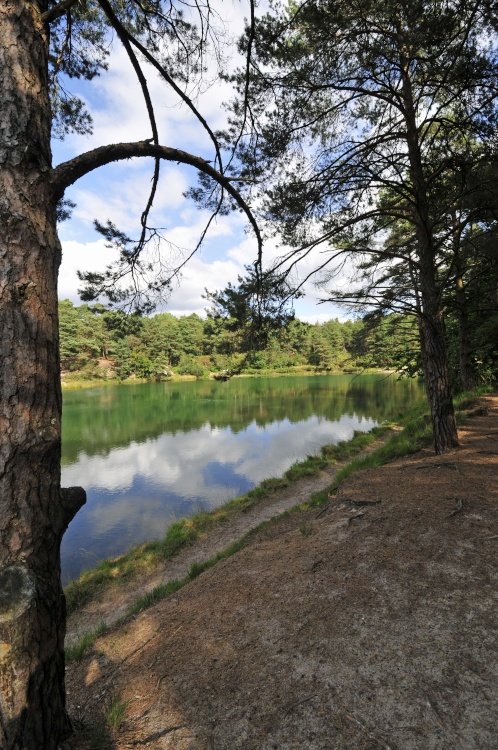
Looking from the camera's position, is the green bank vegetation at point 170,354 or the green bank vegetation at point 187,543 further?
the green bank vegetation at point 170,354

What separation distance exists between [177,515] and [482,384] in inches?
471

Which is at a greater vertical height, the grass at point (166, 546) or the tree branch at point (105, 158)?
the tree branch at point (105, 158)

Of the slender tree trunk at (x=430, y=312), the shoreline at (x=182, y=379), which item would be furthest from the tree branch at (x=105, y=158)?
the shoreline at (x=182, y=379)

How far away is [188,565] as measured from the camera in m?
6.74

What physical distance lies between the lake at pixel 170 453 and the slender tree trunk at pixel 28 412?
7.26 metres

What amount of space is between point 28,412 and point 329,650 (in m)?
2.24

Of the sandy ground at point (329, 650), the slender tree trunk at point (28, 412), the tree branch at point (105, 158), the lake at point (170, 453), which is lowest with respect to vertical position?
the lake at point (170, 453)

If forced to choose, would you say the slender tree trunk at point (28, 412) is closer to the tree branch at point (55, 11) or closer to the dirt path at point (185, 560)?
the tree branch at point (55, 11)

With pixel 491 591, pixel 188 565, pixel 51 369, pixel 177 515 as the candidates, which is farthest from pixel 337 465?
pixel 51 369

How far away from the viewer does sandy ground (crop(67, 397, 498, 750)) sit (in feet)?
6.19

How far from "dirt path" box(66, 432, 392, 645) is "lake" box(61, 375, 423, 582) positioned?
1851mm

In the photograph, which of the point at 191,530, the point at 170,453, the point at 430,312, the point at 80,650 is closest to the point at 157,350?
the point at 170,453

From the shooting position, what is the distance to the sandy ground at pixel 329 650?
6.19ft

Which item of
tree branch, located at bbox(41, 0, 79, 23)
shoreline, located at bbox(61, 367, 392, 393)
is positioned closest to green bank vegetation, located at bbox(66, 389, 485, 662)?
tree branch, located at bbox(41, 0, 79, 23)
